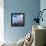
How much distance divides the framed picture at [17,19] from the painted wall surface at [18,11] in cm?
13

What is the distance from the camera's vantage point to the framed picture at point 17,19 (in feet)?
19.7

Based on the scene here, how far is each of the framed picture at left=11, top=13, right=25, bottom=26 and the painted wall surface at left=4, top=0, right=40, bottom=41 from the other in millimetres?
132

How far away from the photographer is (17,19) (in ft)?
19.7

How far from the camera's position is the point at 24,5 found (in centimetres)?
603

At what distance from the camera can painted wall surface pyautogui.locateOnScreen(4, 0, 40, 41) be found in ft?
19.5

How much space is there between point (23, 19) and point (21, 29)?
452 millimetres

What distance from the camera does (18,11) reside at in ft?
19.8

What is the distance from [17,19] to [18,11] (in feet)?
1.17

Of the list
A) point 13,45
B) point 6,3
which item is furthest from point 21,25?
point 13,45

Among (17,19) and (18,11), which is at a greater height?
(18,11)

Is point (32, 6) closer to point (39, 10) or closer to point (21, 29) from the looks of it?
point (39, 10)

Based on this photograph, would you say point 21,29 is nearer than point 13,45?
No

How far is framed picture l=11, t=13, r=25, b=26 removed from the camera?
600 centimetres

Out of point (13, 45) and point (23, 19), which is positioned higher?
point (23, 19)
